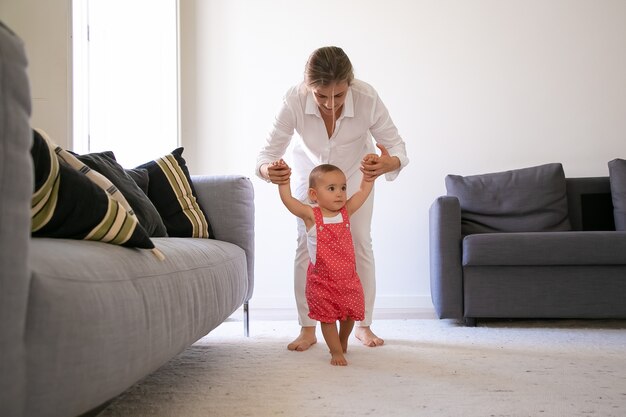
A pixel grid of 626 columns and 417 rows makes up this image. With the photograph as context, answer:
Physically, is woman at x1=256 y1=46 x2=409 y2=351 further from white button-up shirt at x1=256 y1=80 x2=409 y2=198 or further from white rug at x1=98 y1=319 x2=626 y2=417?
white rug at x1=98 y1=319 x2=626 y2=417

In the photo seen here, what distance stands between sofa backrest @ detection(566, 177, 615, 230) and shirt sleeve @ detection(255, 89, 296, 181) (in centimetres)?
193

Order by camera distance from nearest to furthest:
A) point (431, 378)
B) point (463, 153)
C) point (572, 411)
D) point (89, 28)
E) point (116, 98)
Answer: point (572, 411), point (431, 378), point (89, 28), point (116, 98), point (463, 153)

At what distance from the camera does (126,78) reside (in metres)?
3.86

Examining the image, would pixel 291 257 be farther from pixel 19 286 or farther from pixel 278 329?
pixel 19 286

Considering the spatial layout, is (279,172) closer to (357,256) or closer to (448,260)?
(357,256)

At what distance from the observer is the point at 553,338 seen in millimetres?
2842

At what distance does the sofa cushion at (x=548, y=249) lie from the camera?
3156 millimetres

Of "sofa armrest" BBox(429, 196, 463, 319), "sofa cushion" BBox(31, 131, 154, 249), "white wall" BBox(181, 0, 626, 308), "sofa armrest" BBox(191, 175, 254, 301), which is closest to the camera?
"sofa cushion" BBox(31, 131, 154, 249)

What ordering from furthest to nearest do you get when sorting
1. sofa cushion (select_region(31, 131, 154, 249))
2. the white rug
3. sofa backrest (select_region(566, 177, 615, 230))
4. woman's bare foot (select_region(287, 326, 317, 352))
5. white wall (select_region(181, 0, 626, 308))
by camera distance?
white wall (select_region(181, 0, 626, 308)) → sofa backrest (select_region(566, 177, 615, 230)) → woman's bare foot (select_region(287, 326, 317, 352)) → the white rug → sofa cushion (select_region(31, 131, 154, 249))

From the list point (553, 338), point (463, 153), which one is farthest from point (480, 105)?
point (553, 338)

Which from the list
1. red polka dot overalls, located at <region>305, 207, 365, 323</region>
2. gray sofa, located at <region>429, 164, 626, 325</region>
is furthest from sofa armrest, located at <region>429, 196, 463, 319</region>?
red polka dot overalls, located at <region>305, 207, 365, 323</region>

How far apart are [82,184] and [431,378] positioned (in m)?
1.16

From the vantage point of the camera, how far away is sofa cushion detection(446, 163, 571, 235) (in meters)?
3.68

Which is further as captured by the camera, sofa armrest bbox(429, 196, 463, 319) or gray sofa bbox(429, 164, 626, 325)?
sofa armrest bbox(429, 196, 463, 319)
